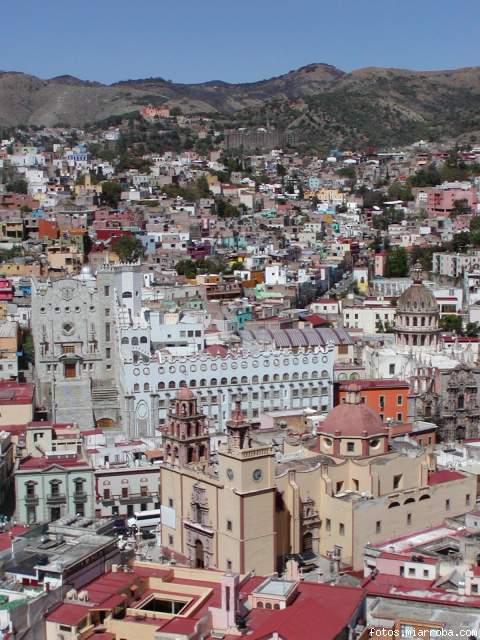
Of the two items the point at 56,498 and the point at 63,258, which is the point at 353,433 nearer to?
the point at 56,498

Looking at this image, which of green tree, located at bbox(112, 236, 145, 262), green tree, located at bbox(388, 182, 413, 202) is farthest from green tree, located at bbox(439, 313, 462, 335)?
green tree, located at bbox(388, 182, 413, 202)

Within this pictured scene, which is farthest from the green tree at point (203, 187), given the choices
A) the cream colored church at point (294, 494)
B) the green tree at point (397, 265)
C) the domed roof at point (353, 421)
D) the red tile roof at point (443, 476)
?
the cream colored church at point (294, 494)

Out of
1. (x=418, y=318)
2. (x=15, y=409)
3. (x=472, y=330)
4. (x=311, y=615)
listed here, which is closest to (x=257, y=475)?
(x=311, y=615)

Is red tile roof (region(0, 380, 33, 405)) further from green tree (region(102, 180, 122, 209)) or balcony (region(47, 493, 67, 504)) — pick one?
green tree (region(102, 180, 122, 209))

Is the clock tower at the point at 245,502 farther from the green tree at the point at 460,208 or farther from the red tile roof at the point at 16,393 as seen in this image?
the green tree at the point at 460,208

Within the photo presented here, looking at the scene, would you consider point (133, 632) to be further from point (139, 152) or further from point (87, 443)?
point (139, 152)
